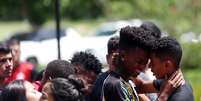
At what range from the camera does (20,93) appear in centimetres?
555

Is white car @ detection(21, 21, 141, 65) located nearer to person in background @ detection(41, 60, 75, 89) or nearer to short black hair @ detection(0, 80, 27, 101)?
person in background @ detection(41, 60, 75, 89)

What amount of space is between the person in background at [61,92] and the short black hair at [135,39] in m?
0.52

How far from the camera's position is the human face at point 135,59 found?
5594 millimetres

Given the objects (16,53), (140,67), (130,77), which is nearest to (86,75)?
(130,77)

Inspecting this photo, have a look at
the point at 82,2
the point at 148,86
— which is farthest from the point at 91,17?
the point at 148,86

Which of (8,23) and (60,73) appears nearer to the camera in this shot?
(60,73)

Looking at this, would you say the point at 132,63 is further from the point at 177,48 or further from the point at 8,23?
the point at 8,23

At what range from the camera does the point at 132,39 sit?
562 cm

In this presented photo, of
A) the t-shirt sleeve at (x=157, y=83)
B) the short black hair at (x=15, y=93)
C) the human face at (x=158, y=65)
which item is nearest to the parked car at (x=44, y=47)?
the t-shirt sleeve at (x=157, y=83)

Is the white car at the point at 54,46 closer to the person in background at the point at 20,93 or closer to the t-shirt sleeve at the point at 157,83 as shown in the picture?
the t-shirt sleeve at the point at 157,83

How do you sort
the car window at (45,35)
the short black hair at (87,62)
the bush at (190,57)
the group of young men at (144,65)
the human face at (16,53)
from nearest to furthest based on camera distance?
the group of young men at (144,65) < the short black hair at (87,62) < the human face at (16,53) < the bush at (190,57) < the car window at (45,35)

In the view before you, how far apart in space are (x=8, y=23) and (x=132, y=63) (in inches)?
1913

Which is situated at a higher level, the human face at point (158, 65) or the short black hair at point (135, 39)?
the short black hair at point (135, 39)

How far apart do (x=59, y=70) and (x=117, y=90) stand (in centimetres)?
81
